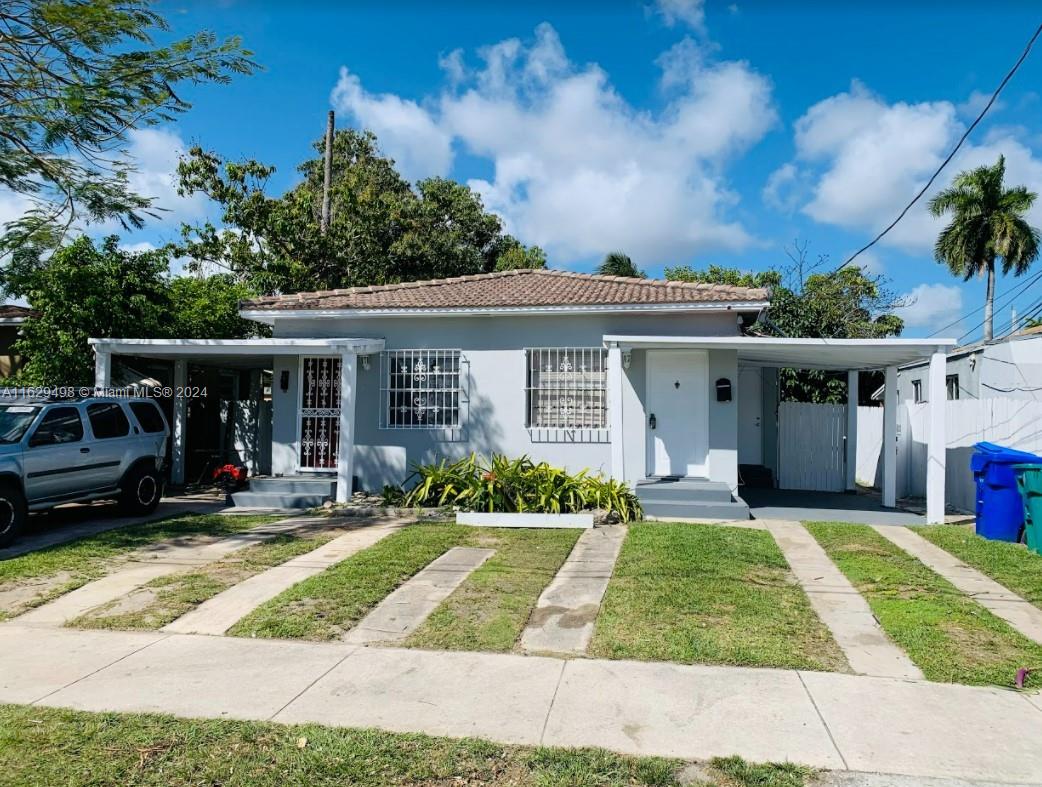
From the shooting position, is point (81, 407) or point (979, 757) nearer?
point (979, 757)

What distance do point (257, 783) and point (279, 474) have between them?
34.2 ft

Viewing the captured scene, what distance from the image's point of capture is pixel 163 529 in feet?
34.9

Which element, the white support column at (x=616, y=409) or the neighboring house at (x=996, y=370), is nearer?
the white support column at (x=616, y=409)

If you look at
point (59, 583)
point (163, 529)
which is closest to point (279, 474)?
point (163, 529)

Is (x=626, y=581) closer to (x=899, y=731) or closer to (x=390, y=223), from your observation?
(x=899, y=731)

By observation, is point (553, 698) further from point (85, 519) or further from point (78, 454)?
point (85, 519)

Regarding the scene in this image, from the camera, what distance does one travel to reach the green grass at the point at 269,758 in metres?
3.87

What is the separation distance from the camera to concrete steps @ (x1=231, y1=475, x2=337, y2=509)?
12.7 metres

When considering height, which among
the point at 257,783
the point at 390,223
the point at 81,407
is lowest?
the point at 257,783

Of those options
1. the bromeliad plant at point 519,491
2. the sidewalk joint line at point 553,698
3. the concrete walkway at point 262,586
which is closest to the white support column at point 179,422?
the bromeliad plant at point 519,491

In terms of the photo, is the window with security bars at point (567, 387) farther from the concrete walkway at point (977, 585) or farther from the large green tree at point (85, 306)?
the large green tree at point (85, 306)

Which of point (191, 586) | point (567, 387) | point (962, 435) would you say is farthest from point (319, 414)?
point (962, 435)

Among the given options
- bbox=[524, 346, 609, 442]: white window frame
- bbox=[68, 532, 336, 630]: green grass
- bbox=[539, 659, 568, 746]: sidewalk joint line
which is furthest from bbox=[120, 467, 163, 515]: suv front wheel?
bbox=[539, 659, 568, 746]: sidewalk joint line

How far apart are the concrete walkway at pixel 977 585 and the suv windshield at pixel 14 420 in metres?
11.2
